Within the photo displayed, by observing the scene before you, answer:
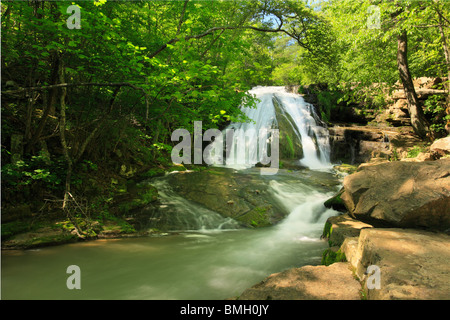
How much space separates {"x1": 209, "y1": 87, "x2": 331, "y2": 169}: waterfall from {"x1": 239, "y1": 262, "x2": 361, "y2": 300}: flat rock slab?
9599 mm

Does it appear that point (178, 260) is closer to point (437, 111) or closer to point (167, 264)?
point (167, 264)

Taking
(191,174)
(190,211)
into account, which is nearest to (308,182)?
(191,174)

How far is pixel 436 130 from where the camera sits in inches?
431

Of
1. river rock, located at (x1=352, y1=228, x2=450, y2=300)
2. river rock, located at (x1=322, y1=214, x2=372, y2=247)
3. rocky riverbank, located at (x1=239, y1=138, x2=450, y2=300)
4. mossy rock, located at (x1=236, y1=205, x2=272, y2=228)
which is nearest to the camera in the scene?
river rock, located at (x1=352, y1=228, x2=450, y2=300)

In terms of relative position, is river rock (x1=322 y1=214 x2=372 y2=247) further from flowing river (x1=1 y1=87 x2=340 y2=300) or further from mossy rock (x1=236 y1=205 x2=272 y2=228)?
mossy rock (x1=236 y1=205 x2=272 y2=228)

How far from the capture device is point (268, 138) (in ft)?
44.3

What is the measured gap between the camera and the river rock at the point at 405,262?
187 cm

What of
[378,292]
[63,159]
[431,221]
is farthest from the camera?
[63,159]

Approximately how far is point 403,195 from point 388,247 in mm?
→ 1451

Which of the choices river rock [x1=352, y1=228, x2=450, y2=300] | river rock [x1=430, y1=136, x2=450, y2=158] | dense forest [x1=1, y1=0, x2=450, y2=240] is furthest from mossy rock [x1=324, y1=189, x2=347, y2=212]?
river rock [x1=430, y1=136, x2=450, y2=158]

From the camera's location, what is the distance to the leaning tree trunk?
10102 mm

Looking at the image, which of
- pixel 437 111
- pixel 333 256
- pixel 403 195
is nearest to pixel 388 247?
pixel 333 256
